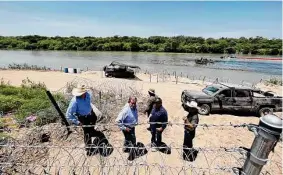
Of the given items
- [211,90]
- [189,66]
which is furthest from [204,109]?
[189,66]

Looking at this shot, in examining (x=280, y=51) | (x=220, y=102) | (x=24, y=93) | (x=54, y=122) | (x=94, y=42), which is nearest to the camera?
(x=54, y=122)

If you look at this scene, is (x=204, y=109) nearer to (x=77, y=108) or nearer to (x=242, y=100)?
(x=242, y=100)

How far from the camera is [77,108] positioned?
6.82 meters

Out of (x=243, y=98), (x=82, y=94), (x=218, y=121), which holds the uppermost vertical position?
(x=82, y=94)

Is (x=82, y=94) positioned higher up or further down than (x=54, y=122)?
higher up

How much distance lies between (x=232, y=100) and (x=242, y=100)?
54cm

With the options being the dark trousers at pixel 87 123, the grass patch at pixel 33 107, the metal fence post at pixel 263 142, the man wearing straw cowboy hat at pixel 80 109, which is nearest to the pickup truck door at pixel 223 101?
the grass patch at pixel 33 107

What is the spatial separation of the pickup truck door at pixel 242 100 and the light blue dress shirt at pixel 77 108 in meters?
8.35

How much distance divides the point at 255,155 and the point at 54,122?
8.10 metres

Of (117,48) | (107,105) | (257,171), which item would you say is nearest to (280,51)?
(117,48)

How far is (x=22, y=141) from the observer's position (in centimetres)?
700

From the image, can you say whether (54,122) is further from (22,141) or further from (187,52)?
(187,52)

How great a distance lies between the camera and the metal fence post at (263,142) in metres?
2.27

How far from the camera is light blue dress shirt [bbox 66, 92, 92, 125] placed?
675cm
